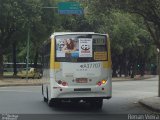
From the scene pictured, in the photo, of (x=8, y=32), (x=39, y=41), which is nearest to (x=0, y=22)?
(x=8, y=32)

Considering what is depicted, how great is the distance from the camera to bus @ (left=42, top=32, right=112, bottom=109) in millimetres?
20531

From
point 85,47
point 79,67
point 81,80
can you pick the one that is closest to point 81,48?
point 85,47

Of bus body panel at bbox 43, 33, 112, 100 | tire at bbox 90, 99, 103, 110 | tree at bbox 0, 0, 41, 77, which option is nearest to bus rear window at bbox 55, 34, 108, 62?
bus body panel at bbox 43, 33, 112, 100

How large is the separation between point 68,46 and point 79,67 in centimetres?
95

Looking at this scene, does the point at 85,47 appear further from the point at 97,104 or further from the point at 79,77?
the point at 97,104

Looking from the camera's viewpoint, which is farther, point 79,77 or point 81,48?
point 81,48

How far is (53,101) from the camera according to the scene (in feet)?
72.6

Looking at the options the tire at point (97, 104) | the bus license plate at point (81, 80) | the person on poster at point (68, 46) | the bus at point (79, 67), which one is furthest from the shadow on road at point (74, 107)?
the person on poster at point (68, 46)

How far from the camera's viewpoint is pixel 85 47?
20.8m

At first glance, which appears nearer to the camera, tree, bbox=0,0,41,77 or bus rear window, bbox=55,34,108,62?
bus rear window, bbox=55,34,108,62

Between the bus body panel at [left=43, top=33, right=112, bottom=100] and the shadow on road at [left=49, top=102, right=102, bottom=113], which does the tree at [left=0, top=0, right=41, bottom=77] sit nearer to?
the shadow on road at [left=49, top=102, right=102, bottom=113]

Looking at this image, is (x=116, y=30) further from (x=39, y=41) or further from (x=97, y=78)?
(x=97, y=78)

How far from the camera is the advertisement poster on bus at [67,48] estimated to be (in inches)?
818

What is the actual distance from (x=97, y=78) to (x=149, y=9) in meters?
3.73
